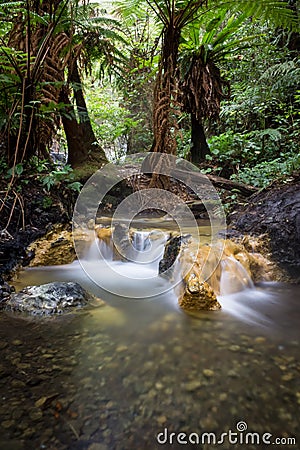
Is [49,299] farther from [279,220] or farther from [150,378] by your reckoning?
[279,220]

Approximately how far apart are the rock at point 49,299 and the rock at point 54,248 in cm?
88

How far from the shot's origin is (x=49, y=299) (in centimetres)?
213

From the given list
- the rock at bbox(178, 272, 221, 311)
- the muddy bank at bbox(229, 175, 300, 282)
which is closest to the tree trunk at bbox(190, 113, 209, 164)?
the muddy bank at bbox(229, 175, 300, 282)

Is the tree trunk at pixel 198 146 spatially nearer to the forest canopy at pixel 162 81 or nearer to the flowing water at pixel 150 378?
the forest canopy at pixel 162 81

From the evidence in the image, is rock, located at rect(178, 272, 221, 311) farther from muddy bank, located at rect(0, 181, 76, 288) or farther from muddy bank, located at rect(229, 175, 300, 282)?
muddy bank, located at rect(0, 181, 76, 288)

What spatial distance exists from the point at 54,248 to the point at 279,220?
8.05ft

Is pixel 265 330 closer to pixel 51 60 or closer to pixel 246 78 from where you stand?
pixel 51 60

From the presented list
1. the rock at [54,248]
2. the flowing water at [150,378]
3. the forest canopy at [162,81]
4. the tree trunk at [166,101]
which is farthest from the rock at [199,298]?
the tree trunk at [166,101]

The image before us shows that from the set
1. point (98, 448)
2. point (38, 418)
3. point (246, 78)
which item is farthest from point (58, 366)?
point (246, 78)

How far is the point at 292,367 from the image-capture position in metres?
1.48

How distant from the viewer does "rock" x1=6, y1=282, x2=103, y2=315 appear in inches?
80.4

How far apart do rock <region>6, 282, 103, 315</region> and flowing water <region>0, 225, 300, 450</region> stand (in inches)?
3.9

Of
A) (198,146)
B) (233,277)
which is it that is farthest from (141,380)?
(198,146)

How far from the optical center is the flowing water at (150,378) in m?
1.09
